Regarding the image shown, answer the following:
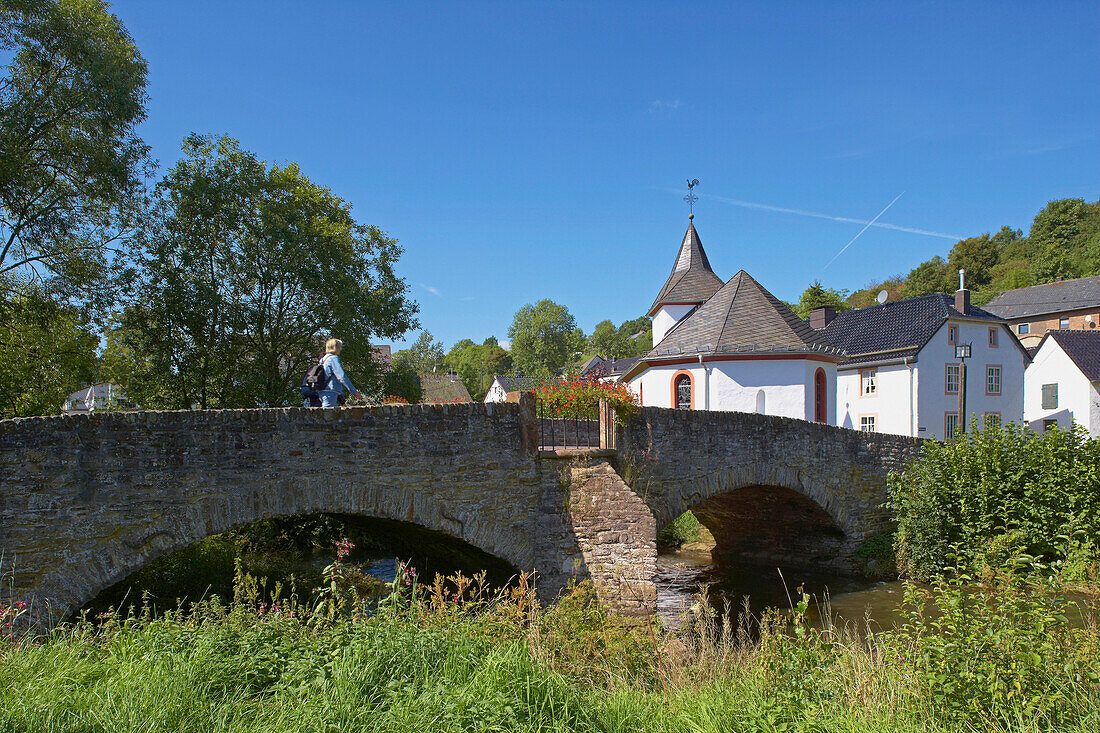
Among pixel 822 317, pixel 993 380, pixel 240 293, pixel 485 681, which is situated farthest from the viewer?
pixel 822 317

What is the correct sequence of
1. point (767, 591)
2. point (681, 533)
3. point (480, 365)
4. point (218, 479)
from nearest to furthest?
1. point (218, 479)
2. point (767, 591)
3. point (681, 533)
4. point (480, 365)

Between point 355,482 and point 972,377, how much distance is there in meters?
29.2

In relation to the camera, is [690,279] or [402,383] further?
[690,279]

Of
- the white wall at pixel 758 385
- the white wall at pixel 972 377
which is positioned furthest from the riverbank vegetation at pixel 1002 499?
the white wall at pixel 972 377

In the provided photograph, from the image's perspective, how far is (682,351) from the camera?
2202cm

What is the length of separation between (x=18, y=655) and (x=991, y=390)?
34.1m

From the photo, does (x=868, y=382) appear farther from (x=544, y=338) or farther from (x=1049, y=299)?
(x=544, y=338)

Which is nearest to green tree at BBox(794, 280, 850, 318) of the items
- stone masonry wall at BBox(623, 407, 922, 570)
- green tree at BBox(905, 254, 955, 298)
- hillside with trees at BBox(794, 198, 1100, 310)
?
hillside with trees at BBox(794, 198, 1100, 310)

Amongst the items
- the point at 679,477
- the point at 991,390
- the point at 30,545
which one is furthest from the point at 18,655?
the point at 991,390

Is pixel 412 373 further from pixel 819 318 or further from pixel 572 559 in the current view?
pixel 819 318

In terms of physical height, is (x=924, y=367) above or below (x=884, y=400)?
above

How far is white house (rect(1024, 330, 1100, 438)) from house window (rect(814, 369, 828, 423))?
801 inches

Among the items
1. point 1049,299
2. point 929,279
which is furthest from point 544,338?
A: point 1049,299

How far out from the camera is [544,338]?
7750cm
